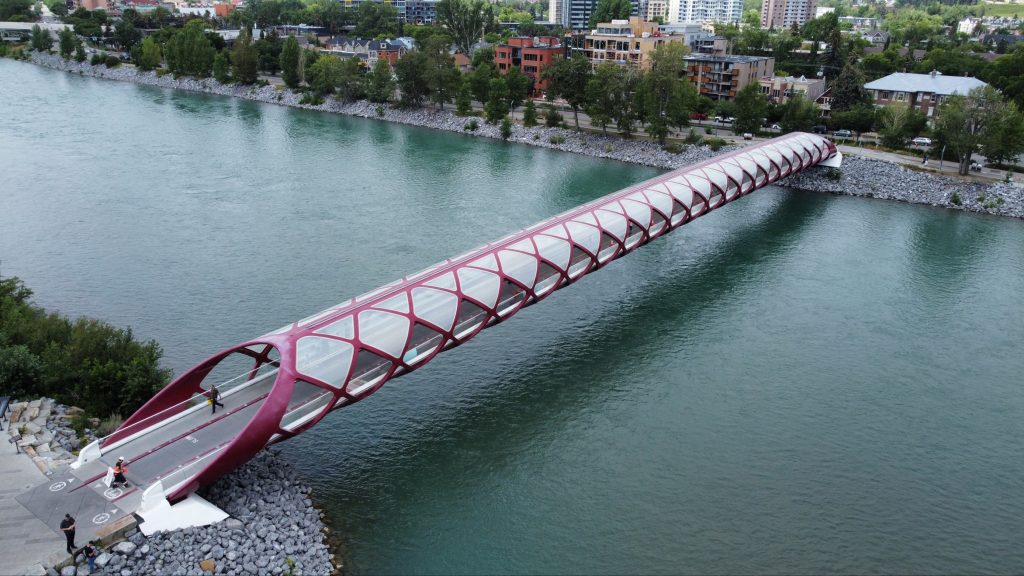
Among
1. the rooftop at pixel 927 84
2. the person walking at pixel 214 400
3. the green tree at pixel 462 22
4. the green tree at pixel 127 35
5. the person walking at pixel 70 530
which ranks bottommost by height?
the person walking at pixel 70 530

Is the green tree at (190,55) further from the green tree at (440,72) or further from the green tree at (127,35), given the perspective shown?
the green tree at (440,72)

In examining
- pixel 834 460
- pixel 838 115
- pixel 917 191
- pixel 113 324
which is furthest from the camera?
pixel 838 115

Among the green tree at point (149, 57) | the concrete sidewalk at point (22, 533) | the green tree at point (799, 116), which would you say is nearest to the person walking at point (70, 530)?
the concrete sidewalk at point (22, 533)

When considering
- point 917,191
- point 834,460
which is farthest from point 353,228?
point 917,191

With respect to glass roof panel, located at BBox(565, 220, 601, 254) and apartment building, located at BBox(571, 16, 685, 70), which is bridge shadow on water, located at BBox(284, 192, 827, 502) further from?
apartment building, located at BBox(571, 16, 685, 70)

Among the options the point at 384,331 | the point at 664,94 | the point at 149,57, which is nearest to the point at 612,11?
the point at 149,57

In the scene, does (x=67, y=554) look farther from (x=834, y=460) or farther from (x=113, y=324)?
(x=834, y=460)
